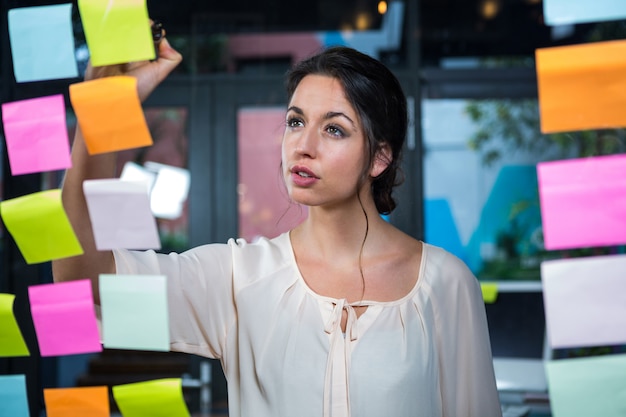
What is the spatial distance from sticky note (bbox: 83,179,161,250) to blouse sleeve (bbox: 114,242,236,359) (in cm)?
25

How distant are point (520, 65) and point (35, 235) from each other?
4.11 m

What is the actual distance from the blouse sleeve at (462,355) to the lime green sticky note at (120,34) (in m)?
0.78

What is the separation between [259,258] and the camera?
5.22 feet

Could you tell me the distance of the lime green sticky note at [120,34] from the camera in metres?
1.11

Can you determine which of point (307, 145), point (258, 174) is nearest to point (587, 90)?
point (307, 145)

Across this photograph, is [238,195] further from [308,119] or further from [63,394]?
[63,394]

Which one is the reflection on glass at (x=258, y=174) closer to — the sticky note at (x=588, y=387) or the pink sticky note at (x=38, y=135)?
the pink sticky note at (x=38, y=135)

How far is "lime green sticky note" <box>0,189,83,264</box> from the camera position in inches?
45.5

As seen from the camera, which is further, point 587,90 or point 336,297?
point 336,297

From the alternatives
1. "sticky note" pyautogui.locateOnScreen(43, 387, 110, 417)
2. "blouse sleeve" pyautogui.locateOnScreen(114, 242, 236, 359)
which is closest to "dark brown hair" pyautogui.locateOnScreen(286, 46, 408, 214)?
"blouse sleeve" pyautogui.locateOnScreen(114, 242, 236, 359)

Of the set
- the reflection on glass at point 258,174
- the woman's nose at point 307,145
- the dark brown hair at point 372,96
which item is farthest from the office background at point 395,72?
the woman's nose at point 307,145

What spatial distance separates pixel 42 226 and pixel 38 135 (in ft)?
0.46

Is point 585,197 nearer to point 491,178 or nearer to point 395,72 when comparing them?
point 395,72

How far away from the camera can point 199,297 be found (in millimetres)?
1484
